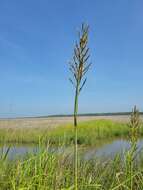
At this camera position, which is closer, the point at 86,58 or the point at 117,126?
the point at 86,58

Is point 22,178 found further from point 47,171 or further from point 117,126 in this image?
point 117,126

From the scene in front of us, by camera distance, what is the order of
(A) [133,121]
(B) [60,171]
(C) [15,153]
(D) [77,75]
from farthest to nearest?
(C) [15,153]
(B) [60,171]
(A) [133,121]
(D) [77,75]

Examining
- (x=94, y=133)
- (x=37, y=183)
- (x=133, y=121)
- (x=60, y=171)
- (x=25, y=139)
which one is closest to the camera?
(x=133, y=121)

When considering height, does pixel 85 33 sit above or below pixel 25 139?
above

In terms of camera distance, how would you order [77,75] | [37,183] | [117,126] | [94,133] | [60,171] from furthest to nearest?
[117,126], [94,133], [60,171], [37,183], [77,75]

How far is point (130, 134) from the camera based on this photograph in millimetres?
2787

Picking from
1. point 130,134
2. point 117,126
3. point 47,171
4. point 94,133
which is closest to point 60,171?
point 47,171

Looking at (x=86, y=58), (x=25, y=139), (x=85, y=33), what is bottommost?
(x=25, y=139)

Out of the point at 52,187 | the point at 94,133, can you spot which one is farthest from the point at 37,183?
the point at 94,133

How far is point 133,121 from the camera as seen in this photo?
277 cm

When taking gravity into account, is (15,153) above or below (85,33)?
below

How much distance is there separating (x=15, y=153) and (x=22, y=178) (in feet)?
5.69

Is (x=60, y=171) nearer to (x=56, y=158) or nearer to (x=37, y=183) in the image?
(x=37, y=183)

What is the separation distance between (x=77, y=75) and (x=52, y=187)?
1702 millimetres
